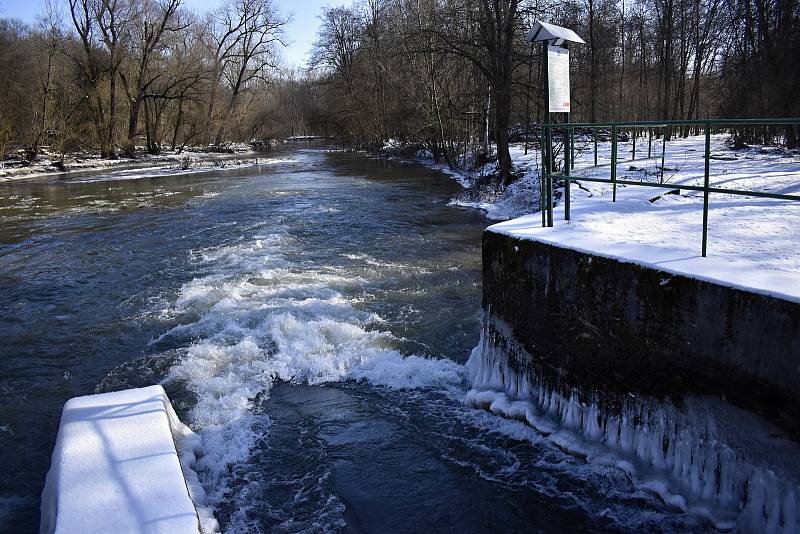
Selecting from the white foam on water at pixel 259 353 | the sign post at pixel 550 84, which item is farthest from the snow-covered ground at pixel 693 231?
the white foam on water at pixel 259 353

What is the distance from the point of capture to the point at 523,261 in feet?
21.9

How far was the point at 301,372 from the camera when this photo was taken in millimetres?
8070

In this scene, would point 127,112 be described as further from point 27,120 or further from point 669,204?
point 669,204

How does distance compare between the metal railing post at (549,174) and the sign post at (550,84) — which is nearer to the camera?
the metal railing post at (549,174)

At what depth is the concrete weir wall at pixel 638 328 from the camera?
4.38 meters

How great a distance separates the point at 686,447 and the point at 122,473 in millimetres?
4353

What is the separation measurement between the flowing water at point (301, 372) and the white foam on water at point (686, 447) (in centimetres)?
18

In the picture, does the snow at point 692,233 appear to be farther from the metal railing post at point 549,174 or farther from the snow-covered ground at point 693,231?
the metal railing post at point 549,174

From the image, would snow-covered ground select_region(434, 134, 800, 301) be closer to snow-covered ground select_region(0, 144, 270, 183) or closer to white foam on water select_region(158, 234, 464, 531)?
white foam on water select_region(158, 234, 464, 531)

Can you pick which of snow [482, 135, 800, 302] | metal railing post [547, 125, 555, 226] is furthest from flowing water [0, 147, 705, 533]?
metal railing post [547, 125, 555, 226]

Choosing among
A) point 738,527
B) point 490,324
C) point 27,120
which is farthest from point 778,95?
point 27,120

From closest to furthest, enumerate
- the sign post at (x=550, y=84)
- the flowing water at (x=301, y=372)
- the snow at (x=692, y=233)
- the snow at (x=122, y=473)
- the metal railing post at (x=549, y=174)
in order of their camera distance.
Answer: the snow at (x=122, y=473) < the snow at (x=692, y=233) < the flowing water at (x=301, y=372) < the metal railing post at (x=549, y=174) < the sign post at (x=550, y=84)

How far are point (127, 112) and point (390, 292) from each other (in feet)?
161

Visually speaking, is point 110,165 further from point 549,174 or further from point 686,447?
point 686,447
